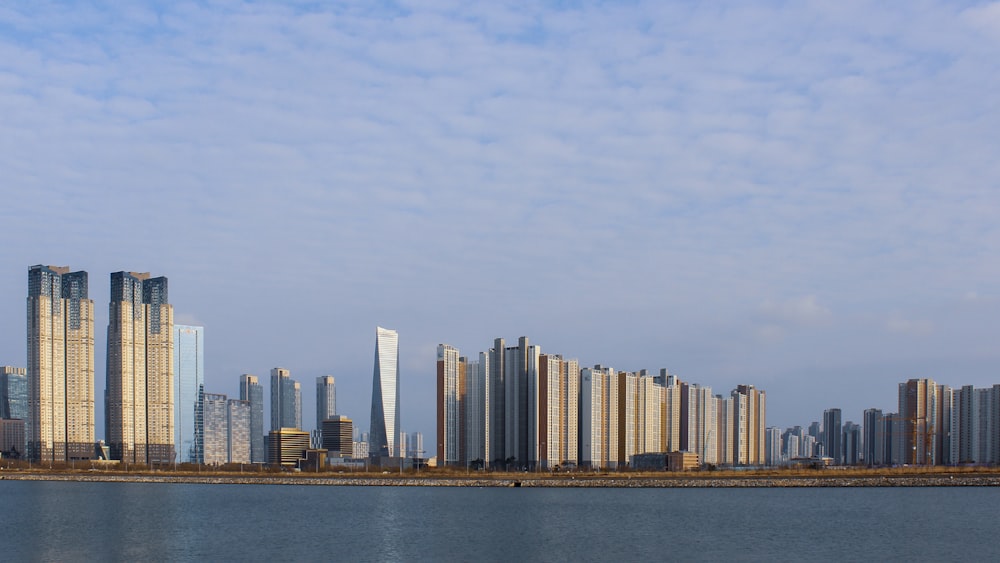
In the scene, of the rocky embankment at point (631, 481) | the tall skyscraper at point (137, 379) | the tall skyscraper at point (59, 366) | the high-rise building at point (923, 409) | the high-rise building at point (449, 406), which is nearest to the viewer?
the rocky embankment at point (631, 481)

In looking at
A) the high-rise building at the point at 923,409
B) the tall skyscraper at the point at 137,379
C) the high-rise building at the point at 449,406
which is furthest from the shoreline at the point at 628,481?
the high-rise building at the point at 923,409

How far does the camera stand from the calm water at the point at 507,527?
53031 mm

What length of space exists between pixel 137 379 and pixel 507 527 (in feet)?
477

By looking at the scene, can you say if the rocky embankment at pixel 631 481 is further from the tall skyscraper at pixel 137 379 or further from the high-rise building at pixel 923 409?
the high-rise building at pixel 923 409

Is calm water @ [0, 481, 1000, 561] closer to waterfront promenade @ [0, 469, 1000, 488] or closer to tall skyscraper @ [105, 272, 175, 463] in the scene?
waterfront promenade @ [0, 469, 1000, 488]

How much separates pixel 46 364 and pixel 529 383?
313ft

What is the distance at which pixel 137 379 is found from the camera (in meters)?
194

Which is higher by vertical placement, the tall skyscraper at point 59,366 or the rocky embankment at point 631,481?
Result: the tall skyscraper at point 59,366

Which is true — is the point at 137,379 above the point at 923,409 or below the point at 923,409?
above

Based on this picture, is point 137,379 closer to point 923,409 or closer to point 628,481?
point 628,481

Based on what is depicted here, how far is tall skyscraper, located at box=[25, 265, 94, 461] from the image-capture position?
18275 cm

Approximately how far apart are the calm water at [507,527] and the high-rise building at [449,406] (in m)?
58.2

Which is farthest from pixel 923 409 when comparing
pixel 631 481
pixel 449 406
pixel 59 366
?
pixel 59 366

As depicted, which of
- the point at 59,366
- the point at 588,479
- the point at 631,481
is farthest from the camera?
the point at 59,366
